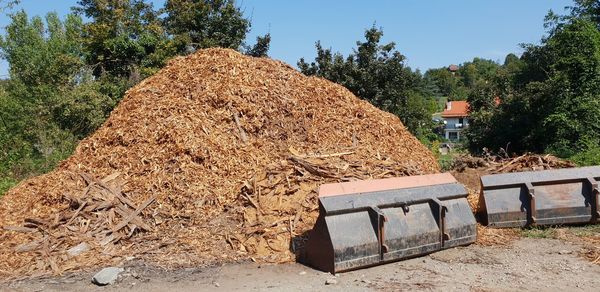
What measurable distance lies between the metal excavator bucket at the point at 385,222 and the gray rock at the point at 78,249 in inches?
98.1

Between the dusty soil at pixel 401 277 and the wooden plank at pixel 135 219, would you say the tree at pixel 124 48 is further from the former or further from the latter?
the dusty soil at pixel 401 277

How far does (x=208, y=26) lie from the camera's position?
816 inches

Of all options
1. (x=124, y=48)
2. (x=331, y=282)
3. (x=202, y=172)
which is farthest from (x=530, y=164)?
(x=124, y=48)

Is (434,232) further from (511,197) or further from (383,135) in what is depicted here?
(383,135)

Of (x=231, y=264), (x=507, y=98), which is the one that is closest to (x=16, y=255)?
(x=231, y=264)

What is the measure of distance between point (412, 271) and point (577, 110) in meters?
13.2

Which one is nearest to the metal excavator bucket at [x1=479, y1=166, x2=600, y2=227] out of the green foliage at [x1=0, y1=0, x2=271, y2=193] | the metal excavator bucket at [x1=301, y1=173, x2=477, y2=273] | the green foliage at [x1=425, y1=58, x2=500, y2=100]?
the metal excavator bucket at [x1=301, y1=173, x2=477, y2=273]

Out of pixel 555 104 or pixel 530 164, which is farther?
pixel 555 104

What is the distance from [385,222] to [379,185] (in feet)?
1.48

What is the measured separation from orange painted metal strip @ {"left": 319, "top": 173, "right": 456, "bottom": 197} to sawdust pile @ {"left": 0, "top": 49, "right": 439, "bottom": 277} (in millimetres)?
932

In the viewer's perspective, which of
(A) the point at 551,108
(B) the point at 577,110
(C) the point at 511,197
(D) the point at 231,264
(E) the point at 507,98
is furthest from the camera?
(E) the point at 507,98

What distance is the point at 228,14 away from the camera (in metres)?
20.7

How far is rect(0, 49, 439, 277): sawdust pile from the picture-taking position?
578cm

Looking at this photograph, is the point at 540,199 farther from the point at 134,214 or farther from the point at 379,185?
the point at 134,214
